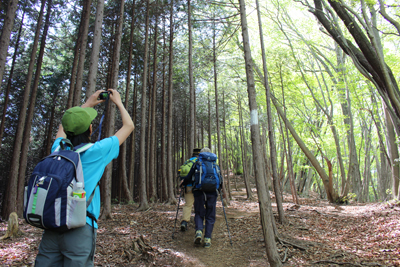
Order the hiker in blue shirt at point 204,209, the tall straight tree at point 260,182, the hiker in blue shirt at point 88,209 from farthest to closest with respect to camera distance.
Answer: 1. the hiker in blue shirt at point 204,209
2. the tall straight tree at point 260,182
3. the hiker in blue shirt at point 88,209

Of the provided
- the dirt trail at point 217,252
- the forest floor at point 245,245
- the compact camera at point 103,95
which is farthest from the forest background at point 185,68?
the compact camera at point 103,95

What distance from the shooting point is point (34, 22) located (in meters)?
11.7

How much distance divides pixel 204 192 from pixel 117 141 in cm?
358

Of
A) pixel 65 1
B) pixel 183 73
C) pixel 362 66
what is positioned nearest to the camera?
pixel 362 66

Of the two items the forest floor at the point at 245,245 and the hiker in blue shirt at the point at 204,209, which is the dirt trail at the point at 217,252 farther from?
the hiker in blue shirt at the point at 204,209

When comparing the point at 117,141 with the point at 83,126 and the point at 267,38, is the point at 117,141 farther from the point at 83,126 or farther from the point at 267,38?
the point at 267,38

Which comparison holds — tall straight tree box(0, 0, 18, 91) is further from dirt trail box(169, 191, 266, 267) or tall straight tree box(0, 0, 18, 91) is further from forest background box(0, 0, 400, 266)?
dirt trail box(169, 191, 266, 267)

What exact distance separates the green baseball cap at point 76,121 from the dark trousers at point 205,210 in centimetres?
375

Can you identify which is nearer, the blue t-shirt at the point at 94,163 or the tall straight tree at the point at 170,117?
the blue t-shirt at the point at 94,163

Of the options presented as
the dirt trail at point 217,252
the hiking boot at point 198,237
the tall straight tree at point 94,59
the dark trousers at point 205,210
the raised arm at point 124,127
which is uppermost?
the tall straight tree at point 94,59

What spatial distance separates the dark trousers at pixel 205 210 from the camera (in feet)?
16.7

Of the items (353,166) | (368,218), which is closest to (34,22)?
(368,218)

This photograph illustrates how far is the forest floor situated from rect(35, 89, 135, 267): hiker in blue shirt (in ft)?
8.79

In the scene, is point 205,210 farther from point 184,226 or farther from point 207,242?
point 184,226
